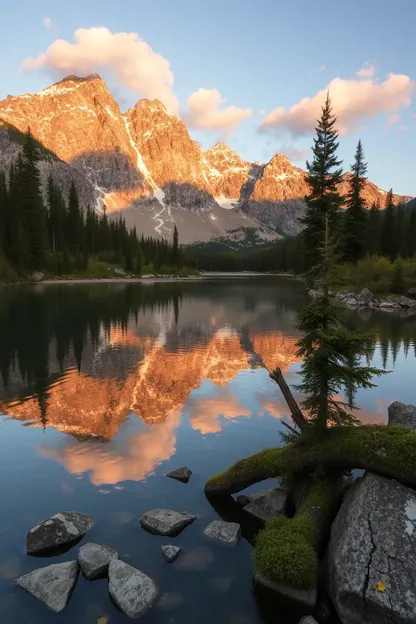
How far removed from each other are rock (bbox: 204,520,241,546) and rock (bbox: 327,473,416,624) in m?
2.34

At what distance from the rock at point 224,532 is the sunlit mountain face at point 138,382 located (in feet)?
11.7

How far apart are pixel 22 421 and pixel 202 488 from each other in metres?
9.51

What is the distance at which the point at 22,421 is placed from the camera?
17.0 m

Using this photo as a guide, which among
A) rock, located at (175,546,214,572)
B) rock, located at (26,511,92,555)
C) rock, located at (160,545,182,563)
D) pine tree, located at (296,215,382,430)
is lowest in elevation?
rock, located at (175,546,214,572)

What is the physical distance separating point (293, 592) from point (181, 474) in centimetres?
556

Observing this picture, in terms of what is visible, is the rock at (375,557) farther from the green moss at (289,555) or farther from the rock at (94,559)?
the rock at (94,559)

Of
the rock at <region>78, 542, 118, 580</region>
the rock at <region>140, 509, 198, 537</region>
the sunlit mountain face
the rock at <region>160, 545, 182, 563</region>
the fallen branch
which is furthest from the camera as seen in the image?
the sunlit mountain face

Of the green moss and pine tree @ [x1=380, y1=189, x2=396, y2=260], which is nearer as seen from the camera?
the green moss

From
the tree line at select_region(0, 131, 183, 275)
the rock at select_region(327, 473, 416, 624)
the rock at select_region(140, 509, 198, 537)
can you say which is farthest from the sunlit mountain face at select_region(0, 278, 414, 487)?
the tree line at select_region(0, 131, 183, 275)

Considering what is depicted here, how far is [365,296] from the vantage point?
65.8 metres

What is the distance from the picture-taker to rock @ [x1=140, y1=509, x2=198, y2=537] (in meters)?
9.59

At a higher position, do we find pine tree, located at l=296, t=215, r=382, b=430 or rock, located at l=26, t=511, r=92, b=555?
pine tree, located at l=296, t=215, r=382, b=430

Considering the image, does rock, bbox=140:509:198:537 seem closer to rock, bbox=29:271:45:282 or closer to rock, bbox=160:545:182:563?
rock, bbox=160:545:182:563

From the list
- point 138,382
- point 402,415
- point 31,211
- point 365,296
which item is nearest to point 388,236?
point 365,296
